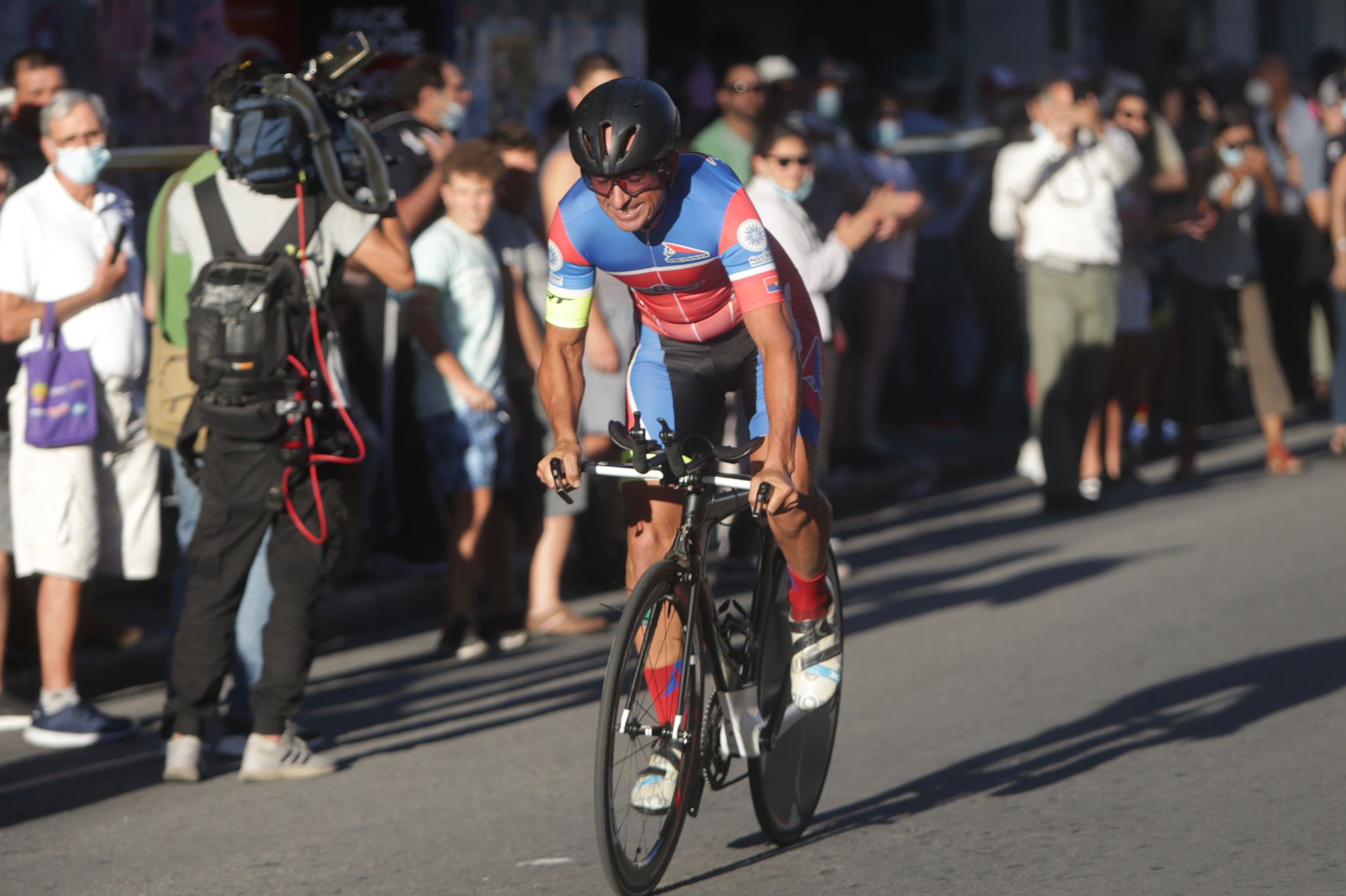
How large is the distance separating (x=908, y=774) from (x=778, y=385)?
5.83 feet

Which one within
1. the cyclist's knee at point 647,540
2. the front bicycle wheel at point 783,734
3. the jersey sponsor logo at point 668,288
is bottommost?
the front bicycle wheel at point 783,734

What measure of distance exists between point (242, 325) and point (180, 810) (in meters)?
1.49

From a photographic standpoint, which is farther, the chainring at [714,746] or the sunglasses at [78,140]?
the sunglasses at [78,140]

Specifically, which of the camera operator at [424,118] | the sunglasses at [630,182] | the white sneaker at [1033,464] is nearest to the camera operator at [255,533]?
the sunglasses at [630,182]

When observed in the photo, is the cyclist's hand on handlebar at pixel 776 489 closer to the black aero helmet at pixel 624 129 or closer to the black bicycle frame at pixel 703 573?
the black bicycle frame at pixel 703 573

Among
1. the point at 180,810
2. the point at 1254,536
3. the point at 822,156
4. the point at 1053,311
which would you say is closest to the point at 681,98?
the point at 822,156

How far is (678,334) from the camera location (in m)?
5.52

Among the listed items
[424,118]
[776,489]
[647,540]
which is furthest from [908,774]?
[424,118]

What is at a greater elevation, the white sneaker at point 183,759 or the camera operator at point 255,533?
the camera operator at point 255,533

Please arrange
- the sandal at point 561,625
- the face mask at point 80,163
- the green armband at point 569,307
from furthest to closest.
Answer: the sandal at point 561,625
the face mask at point 80,163
the green armband at point 569,307

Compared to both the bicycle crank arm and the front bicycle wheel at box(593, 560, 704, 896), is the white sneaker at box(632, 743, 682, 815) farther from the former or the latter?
the bicycle crank arm

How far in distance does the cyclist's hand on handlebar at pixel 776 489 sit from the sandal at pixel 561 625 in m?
4.04

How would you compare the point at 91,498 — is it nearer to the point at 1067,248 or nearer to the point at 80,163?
the point at 80,163

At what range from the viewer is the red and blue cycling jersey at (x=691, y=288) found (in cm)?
512
